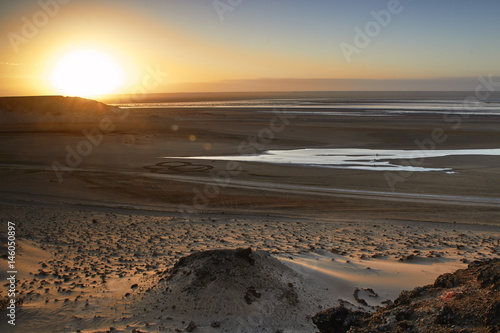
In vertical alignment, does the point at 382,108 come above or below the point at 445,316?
above

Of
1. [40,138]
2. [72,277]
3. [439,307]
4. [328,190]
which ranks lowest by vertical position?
[439,307]

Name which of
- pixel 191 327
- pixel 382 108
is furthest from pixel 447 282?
pixel 382 108

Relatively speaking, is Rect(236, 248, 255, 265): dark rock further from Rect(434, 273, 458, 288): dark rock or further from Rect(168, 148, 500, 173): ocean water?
Rect(168, 148, 500, 173): ocean water

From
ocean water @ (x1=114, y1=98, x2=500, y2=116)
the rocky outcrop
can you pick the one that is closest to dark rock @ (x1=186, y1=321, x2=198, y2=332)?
the rocky outcrop

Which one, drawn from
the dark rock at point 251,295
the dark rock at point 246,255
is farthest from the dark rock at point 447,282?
the dark rock at point 246,255

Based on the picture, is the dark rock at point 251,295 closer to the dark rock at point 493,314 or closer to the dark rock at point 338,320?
the dark rock at point 338,320

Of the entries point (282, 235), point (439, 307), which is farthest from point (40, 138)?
point (439, 307)

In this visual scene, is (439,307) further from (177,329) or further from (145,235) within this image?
(145,235)

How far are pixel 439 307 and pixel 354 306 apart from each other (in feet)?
7.16

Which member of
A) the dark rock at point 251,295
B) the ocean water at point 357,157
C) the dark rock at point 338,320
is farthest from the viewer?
the ocean water at point 357,157

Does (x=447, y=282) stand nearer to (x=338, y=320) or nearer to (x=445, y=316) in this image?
(x=445, y=316)

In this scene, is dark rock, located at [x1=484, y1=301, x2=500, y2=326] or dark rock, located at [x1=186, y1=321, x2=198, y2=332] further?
dark rock, located at [x1=186, y1=321, x2=198, y2=332]

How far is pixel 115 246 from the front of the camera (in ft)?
30.1

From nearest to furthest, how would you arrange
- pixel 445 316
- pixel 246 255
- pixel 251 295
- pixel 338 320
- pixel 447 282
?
pixel 445 316, pixel 338 320, pixel 447 282, pixel 251 295, pixel 246 255
